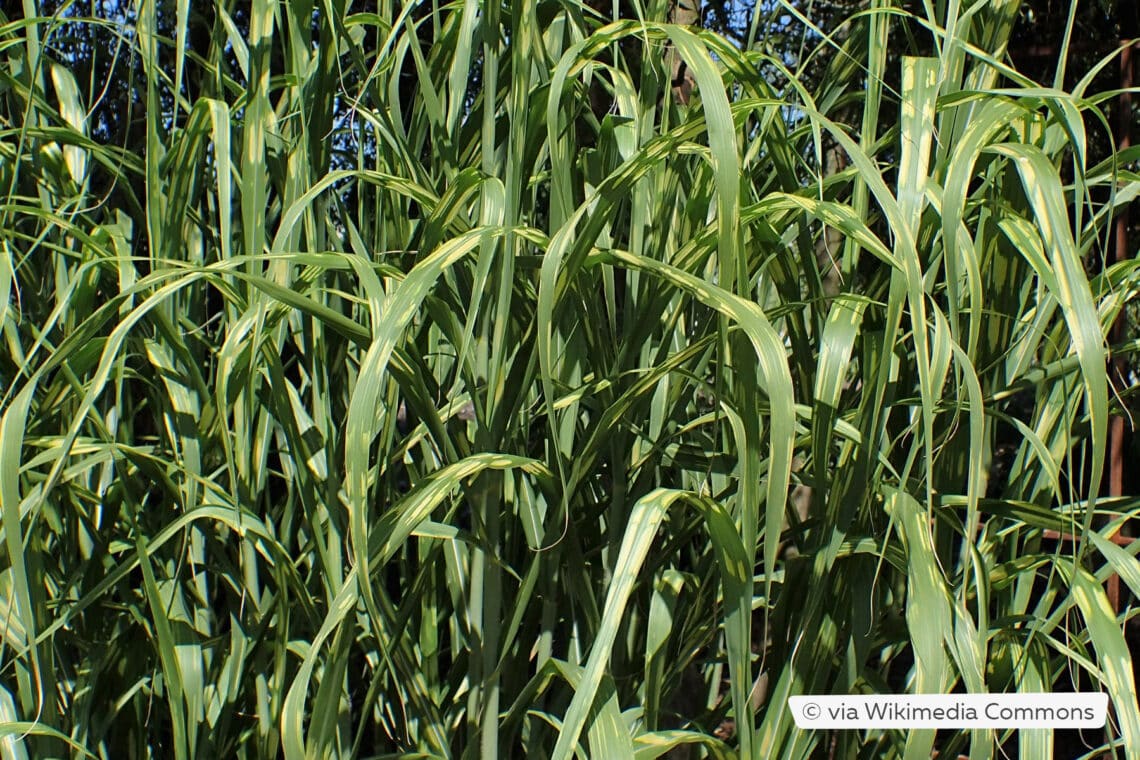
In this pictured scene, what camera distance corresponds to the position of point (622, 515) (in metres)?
0.65

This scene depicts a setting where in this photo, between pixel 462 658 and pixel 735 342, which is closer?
pixel 735 342

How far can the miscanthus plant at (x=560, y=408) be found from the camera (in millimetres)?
504

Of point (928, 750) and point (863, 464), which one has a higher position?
point (863, 464)

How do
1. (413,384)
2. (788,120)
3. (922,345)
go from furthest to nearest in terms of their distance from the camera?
(788,120), (413,384), (922,345)

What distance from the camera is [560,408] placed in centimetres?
62

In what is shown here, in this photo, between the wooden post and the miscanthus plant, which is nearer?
the miscanthus plant

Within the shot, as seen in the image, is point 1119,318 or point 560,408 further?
point 1119,318

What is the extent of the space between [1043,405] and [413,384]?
0.43 meters

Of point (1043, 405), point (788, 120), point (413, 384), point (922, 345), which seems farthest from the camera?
point (788, 120)

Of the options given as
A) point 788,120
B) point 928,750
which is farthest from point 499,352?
point 788,120

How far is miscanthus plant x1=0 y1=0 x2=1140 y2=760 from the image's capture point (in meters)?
0.50

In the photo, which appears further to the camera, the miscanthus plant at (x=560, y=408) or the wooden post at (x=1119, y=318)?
the wooden post at (x=1119, y=318)

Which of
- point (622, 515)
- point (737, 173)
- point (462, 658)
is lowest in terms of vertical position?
point (462, 658)

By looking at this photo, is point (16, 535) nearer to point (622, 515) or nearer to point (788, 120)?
point (622, 515)
